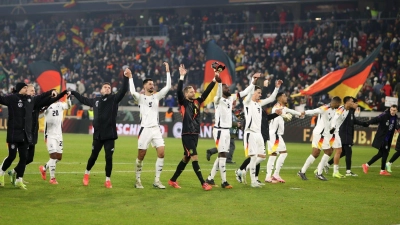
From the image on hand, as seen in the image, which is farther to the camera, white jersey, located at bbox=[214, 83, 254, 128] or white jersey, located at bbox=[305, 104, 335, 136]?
white jersey, located at bbox=[305, 104, 335, 136]

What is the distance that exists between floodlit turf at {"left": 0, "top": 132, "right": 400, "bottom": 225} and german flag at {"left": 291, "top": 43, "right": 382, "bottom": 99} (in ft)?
44.7

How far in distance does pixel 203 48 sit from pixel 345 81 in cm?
1795

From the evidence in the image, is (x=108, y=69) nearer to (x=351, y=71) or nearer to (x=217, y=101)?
(x=351, y=71)

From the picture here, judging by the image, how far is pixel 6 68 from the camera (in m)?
56.4

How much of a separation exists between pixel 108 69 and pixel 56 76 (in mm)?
10881

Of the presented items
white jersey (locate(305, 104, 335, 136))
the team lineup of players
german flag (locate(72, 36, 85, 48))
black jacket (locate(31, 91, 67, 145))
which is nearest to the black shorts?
the team lineup of players

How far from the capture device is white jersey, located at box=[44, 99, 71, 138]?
1725 centimetres

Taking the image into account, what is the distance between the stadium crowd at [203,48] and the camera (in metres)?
42.8

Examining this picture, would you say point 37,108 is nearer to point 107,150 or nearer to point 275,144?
point 107,150

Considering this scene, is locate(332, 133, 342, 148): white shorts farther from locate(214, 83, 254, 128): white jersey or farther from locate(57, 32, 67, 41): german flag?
locate(57, 32, 67, 41): german flag

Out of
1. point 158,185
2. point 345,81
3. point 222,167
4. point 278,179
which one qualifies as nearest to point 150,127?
point 158,185

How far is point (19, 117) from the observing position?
593 inches

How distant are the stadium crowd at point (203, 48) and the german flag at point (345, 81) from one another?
319cm

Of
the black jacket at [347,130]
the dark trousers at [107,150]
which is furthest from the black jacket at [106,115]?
the black jacket at [347,130]
